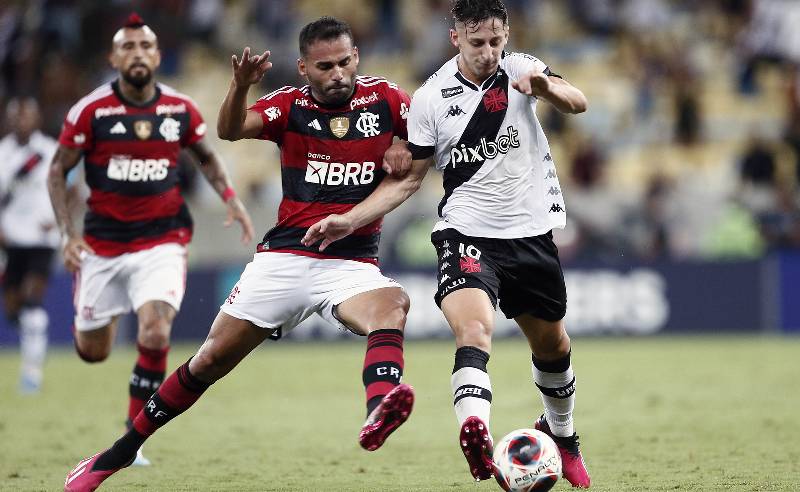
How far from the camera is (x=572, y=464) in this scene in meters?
7.83

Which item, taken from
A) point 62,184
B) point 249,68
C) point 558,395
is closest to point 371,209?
point 249,68

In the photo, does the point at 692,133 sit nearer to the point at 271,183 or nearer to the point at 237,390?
the point at 271,183

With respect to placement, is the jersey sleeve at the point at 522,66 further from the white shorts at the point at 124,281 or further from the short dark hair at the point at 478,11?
the white shorts at the point at 124,281

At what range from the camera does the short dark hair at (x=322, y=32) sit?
285 inches

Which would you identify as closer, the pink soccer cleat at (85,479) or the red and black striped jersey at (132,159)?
the pink soccer cleat at (85,479)

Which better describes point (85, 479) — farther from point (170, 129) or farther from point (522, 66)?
point (522, 66)

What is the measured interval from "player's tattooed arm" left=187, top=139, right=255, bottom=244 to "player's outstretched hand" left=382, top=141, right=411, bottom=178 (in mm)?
2472

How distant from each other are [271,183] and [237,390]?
8.60 metres

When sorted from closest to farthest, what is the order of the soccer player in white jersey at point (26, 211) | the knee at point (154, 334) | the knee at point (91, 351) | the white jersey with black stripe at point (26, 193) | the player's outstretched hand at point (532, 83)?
the player's outstretched hand at point (532, 83) < the knee at point (154, 334) < the knee at point (91, 351) < the soccer player in white jersey at point (26, 211) < the white jersey with black stripe at point (26, 193)

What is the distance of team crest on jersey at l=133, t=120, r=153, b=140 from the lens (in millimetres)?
9727

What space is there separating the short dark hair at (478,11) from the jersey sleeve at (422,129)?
509 millimetres

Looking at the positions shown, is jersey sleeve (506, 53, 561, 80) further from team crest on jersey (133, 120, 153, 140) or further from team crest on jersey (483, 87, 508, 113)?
team crest on jersey (133, 120, 153, 140)

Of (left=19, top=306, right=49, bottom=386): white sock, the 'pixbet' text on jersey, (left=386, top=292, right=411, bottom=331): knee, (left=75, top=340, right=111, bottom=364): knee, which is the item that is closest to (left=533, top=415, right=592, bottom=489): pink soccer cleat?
(left=386, top=292, right=411, bottom=331): knee

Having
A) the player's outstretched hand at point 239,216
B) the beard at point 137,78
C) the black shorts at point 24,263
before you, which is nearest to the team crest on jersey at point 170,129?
the beard at point 137,78
